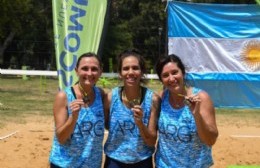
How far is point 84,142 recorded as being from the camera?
126 inches

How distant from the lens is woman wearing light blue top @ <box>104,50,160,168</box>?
3.22m

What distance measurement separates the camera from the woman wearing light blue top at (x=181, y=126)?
3.04 meters

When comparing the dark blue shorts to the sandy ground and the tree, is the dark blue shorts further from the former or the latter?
the tree

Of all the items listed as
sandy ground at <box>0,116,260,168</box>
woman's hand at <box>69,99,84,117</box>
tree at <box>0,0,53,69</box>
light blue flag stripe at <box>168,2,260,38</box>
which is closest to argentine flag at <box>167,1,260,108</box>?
light blue flag stripe at <box>168,2,260,38</box>

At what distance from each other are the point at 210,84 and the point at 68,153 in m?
8.03

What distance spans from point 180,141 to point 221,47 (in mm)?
8023

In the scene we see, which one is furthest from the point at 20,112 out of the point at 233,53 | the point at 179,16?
the point at 233,53

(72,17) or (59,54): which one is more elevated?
(72,17)

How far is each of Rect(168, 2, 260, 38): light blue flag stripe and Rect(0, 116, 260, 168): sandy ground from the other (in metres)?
2.16

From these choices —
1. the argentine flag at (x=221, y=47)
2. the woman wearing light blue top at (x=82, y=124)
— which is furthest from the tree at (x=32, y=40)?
the woman wearing light blue top at (x=82, y=124)

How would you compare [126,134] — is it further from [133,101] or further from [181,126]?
[181,126]

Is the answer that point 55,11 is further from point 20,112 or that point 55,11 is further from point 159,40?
point 159,40

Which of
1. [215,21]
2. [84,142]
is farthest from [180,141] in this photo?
[215,21]

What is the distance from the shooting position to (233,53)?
10.9m
